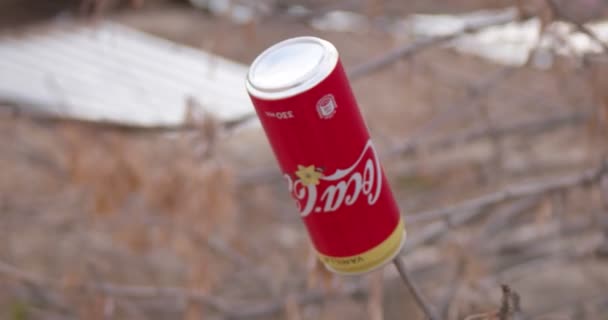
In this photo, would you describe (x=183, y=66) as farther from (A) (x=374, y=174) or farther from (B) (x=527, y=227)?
(A) (x=374, y=174)

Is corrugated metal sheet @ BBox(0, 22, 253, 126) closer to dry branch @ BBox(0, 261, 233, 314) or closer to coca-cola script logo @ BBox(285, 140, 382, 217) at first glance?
dry branch @ BBox(0, 261, 233, 314)

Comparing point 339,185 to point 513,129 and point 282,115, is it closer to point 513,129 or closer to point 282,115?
point 282,115

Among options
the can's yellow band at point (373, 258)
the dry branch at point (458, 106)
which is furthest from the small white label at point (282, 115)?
the dry branch at point (458, 106)

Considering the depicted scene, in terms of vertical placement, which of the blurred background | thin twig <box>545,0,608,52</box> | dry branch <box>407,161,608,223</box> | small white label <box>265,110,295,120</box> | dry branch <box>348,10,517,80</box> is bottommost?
the blurred background

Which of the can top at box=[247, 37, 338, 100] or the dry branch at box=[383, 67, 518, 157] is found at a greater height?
the can top at box=[247, 37, 338, 100]

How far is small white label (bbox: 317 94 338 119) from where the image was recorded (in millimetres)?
777

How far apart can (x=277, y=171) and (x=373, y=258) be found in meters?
1.55

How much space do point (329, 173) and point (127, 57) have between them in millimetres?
4094

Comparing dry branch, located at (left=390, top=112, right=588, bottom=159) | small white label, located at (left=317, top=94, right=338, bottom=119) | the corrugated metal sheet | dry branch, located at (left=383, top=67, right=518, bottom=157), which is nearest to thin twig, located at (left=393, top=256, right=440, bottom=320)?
small white label, located at (left=317, top=94, right=338, bottom=119)

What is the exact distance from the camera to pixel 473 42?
353cm

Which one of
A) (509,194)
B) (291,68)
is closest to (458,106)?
(509,194)

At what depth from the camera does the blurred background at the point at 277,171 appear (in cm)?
166

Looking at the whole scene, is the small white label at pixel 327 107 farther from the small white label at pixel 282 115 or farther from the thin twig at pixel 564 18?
the thin twig at pixel 564 18

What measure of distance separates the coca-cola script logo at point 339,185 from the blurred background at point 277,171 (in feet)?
0.63
